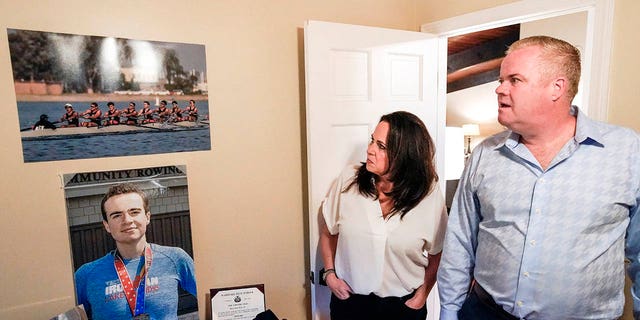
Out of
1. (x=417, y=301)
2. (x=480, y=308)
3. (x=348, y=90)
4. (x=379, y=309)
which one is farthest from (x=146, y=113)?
(x=480, y=308)

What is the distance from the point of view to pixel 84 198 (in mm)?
1598

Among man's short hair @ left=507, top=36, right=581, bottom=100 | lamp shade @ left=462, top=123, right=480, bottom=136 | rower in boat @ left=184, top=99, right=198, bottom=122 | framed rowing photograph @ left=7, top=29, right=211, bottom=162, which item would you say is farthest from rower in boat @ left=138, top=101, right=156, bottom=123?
lamp shade @ left=462, top=123, right=480, bottom=136

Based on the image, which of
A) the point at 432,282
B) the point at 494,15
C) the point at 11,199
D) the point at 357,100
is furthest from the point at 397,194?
the point at 11,199

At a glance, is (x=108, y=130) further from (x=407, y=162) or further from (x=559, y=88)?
(x=559, y=88)

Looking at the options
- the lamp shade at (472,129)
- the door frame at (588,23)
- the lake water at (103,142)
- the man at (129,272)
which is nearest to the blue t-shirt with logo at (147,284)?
the man at (129,272)

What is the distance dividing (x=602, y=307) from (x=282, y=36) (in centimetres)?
172

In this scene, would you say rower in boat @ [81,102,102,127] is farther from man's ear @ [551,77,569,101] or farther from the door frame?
the door frame

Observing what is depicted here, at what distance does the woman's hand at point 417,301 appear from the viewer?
1.64 metres

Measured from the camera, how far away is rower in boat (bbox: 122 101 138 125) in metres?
1.63

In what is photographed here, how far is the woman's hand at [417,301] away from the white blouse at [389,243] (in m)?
0.04

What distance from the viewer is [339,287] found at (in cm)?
172

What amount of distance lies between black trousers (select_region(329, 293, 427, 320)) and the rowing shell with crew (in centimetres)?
105

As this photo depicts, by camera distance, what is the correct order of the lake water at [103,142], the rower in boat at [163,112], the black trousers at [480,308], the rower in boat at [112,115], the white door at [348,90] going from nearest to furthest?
1. the black trousers at [480,308]
2. the lake water at [103,142]
3. the rower in boat at [112,115]
4. the rower in boat at [163,112]
5. the white door at [348,90]

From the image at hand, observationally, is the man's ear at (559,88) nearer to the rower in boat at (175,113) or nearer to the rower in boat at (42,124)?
the rower in boat at (175,113)
